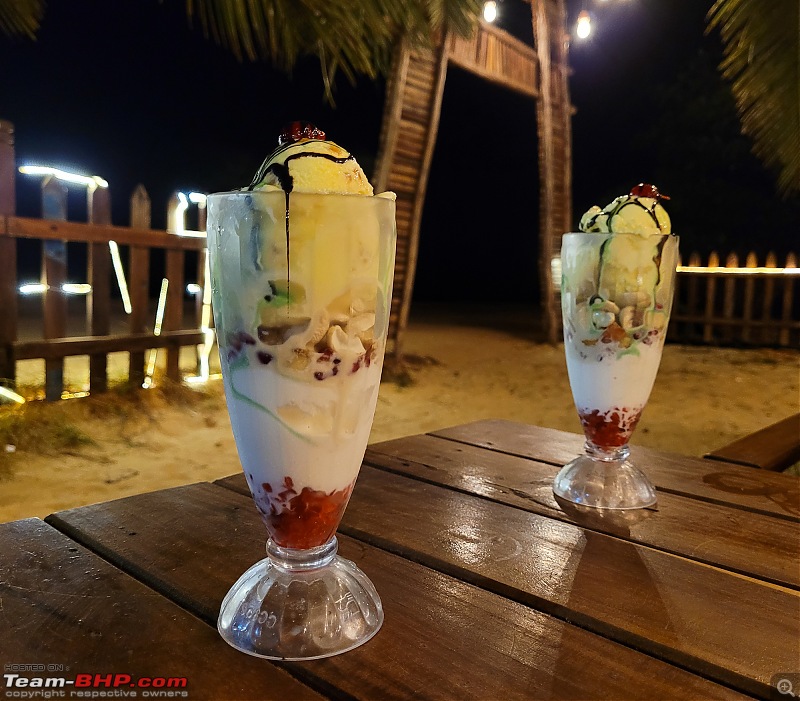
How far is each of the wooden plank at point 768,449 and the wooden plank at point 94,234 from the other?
12.5 feet

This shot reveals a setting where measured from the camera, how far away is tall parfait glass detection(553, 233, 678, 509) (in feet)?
3.69

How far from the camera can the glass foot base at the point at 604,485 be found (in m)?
1.16

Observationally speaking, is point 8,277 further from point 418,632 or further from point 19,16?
point 418,632

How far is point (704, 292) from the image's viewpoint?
8.21 m

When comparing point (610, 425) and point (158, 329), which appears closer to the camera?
point (610, 425)

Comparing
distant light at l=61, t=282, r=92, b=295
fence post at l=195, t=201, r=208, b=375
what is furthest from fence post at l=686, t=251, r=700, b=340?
distant light at l=61, t=282, r=92, b=295

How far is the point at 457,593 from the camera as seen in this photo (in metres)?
0.81

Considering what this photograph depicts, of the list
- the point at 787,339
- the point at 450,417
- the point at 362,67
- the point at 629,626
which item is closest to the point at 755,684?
the point at 629,626

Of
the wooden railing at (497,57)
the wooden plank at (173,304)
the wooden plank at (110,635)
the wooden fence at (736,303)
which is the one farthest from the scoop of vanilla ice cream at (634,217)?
the wooden fence at (736,303)

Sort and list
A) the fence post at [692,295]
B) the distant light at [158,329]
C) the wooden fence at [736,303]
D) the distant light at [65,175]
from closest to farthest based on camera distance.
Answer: the distant light at [65,175]
the distant light at [158,329]
the wooden fence at [736,303]
the fence post at [692,295]

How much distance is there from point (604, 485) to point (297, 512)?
640mm

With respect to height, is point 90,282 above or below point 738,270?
below

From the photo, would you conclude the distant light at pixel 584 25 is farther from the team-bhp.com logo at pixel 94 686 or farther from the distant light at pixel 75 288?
the team-bhp.com logo at pixel 94 686

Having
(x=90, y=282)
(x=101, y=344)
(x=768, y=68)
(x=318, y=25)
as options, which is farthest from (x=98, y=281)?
(x=768, y=68)
